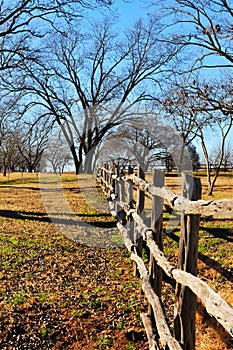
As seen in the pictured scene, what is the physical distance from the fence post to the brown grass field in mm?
735

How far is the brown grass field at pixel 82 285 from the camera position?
389cm

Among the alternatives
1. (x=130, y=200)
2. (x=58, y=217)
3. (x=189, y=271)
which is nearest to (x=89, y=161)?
(x=58, y=217)

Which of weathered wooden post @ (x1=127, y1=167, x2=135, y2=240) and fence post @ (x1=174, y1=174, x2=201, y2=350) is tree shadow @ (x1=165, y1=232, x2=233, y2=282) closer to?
weathered wooden post @ (x1=127, y1=167, x2=135, y2=240)

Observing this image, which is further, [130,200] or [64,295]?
[130,200]

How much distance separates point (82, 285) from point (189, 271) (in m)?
2.66

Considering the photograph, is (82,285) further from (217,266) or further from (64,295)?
(217,266)

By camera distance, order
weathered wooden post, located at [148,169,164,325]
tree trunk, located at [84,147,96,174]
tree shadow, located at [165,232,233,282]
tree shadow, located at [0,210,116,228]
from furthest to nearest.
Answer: tree trunk, located at [84,147,96,174] → tree shadow, located at [0,210,116,228] → tree shadow, located at [165,232,233,282] → weathered wooden post, located at [148,169,164,325]

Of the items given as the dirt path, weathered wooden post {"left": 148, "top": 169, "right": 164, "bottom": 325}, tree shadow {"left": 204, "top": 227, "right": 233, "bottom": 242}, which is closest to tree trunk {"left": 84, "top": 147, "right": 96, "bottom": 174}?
the dirt path

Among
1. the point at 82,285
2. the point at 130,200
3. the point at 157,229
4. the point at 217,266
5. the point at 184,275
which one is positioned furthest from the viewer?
the point at 130,200

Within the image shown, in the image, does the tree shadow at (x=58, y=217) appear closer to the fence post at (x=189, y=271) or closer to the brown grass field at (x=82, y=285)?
the brown grass field at (x=82, y=285)

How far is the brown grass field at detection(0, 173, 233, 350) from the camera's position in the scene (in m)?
3.89

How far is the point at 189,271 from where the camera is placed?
295 cm

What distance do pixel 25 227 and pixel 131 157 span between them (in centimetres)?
2965

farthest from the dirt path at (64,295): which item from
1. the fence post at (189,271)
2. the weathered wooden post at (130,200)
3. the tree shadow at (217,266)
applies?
the tree shadow at (217,266)
